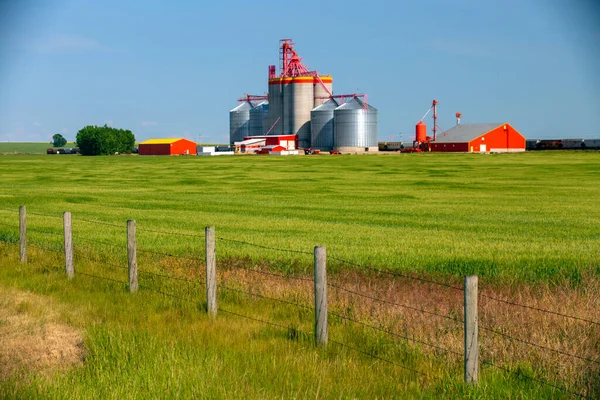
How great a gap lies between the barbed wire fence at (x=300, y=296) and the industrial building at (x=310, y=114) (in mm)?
124058

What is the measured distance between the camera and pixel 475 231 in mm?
25766

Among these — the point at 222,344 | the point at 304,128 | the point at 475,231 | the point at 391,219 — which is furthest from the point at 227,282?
the point at 304,128

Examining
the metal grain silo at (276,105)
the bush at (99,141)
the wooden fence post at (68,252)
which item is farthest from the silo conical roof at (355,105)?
the wooden fence post at (68,252)

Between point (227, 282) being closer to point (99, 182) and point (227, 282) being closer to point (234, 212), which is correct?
point (234, 212)

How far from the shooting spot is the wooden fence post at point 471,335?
28.5 ft

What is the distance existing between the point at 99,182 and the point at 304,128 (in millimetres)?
96085

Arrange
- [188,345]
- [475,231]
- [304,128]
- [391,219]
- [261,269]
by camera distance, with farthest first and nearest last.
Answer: [304,128], [391,219], [475,231], [261,269], [188,345]

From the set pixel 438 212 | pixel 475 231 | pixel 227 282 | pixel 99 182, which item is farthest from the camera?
pixel 99 182

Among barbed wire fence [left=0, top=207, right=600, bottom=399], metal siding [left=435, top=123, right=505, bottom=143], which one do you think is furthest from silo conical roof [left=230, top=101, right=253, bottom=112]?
barbed wire fence [left=0, top=207, right=600, bottom=399]

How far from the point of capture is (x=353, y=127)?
474ft

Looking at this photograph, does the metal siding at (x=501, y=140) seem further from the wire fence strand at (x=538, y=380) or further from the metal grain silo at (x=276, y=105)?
the wire fence strand at (x=538, y=380)

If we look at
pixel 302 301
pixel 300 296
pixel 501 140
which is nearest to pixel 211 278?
pixel 302 301

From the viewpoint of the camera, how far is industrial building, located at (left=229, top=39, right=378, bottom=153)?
477 feet

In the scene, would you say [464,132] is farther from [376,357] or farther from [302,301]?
[376,357]
